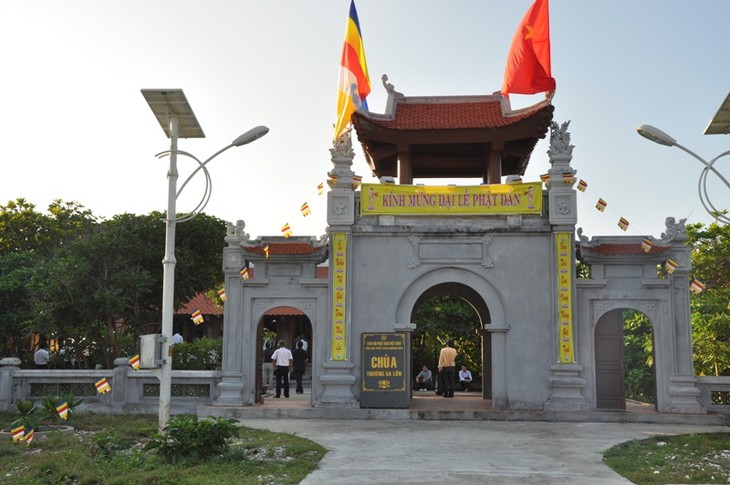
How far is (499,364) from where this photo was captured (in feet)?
51.4

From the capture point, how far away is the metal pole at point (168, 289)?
10.1 meters

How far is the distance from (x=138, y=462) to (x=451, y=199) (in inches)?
371

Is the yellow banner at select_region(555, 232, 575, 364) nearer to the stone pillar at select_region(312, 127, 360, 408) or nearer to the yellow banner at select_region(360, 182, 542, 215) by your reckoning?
the yellow banner at select_region(360, 182, 542, 215)

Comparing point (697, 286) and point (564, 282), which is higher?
point (564, 282)

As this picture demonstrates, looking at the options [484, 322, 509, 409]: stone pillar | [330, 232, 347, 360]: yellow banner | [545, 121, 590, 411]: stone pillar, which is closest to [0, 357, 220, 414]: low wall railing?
[330, 232, 347, 360]: yellow banner

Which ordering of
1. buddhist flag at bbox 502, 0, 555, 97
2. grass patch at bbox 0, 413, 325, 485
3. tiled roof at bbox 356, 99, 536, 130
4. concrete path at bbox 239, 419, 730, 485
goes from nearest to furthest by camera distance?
grass patch at bbox 0, 413, 325, 485 → concrete path at bbox 239, 419, 730, 485 → tiled roof at bbox 356, 99, 536, 130 → buddhist flag at bbox 502, 0, 555, 97

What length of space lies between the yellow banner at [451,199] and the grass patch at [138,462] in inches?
246

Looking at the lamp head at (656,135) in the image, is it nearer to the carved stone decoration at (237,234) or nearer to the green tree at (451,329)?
the carved stone decoration at (237,234)

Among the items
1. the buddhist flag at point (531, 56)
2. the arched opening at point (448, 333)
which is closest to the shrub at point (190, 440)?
the buddhist flag at point (531, 56)

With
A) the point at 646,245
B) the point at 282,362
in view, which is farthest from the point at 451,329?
the point at 646,245

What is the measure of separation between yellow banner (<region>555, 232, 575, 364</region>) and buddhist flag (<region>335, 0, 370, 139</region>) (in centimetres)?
586

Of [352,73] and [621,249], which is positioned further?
[352,73]

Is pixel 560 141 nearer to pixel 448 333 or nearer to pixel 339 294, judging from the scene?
pixel 339 294

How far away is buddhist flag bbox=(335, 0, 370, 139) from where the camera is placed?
17609mm
